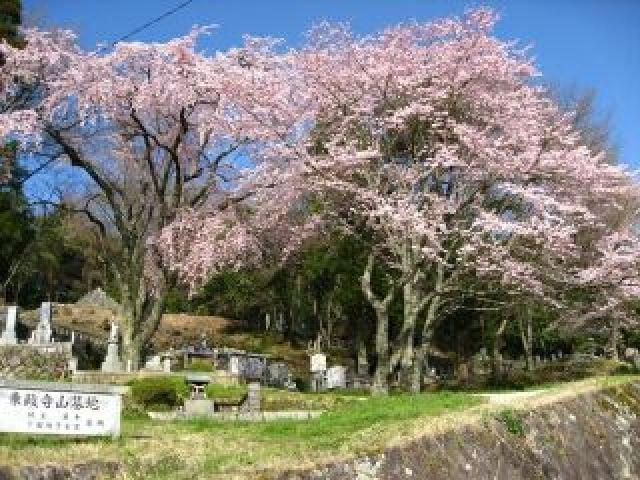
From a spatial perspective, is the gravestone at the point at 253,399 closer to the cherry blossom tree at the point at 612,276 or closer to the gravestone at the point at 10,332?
the gravestone at the point at 10,332

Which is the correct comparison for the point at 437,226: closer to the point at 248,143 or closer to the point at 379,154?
the point at 379,154

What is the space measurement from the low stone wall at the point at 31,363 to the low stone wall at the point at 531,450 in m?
14.3

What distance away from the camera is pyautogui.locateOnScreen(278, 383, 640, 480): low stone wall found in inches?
304

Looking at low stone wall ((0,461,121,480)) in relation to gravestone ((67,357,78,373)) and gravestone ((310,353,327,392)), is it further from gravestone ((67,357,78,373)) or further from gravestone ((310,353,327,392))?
gravestone ((310,353,327,392))

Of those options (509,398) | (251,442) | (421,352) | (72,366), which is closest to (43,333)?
(72,366)

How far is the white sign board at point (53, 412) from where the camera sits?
847 cm

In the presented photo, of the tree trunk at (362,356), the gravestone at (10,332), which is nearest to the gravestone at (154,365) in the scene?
the gravestone at (10,332)

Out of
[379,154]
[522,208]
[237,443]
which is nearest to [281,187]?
[379,154]

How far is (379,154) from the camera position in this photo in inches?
792

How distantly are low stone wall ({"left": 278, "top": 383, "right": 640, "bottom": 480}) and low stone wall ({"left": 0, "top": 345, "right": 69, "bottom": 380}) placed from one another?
14.3 m

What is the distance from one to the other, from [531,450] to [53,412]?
5.11 m

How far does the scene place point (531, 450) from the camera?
904 cm

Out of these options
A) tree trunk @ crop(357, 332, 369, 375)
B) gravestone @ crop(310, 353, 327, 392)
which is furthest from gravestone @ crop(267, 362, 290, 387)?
tree trunk @ crop(357, 332, 369, 375)

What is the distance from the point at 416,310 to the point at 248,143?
21.1ft
